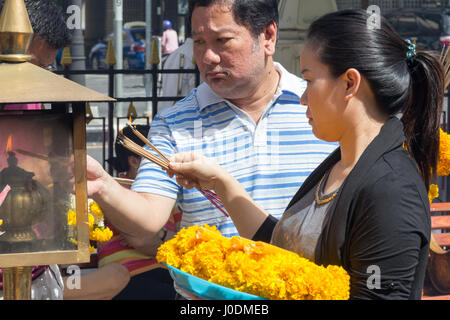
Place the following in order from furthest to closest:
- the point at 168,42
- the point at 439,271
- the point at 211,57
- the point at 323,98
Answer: the point at 168,42
the point at 439,271
the point at 211,57
the point at 323,98

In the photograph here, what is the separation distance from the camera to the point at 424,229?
153cm

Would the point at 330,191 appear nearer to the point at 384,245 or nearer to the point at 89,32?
the point at 384,245

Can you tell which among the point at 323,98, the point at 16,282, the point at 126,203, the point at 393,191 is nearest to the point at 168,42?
the point at 126,203

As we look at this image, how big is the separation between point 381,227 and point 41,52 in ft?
6.33

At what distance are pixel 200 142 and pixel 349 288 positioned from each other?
109 cm

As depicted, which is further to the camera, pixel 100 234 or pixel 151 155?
pixel 100 234

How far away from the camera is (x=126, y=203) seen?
2271mm

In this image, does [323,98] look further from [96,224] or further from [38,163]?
[96,224]

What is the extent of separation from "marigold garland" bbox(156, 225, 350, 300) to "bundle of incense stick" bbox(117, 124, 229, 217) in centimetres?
34

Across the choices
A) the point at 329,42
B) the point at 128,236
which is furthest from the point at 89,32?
the point at 329,42

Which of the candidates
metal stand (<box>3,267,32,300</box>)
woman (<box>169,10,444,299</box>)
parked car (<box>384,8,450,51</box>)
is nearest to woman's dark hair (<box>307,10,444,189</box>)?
woman (<box>169,10,444,299</box>)

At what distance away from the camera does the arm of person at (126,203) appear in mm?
2115

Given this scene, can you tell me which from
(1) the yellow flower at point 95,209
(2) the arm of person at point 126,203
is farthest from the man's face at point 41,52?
(2) the arm of person at point 126,203

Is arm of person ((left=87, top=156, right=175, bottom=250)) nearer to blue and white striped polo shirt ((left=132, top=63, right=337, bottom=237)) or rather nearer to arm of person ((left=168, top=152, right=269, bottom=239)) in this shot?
blue and white striped polo shirt ((left=132, top=63, right=337, bottom=237))
